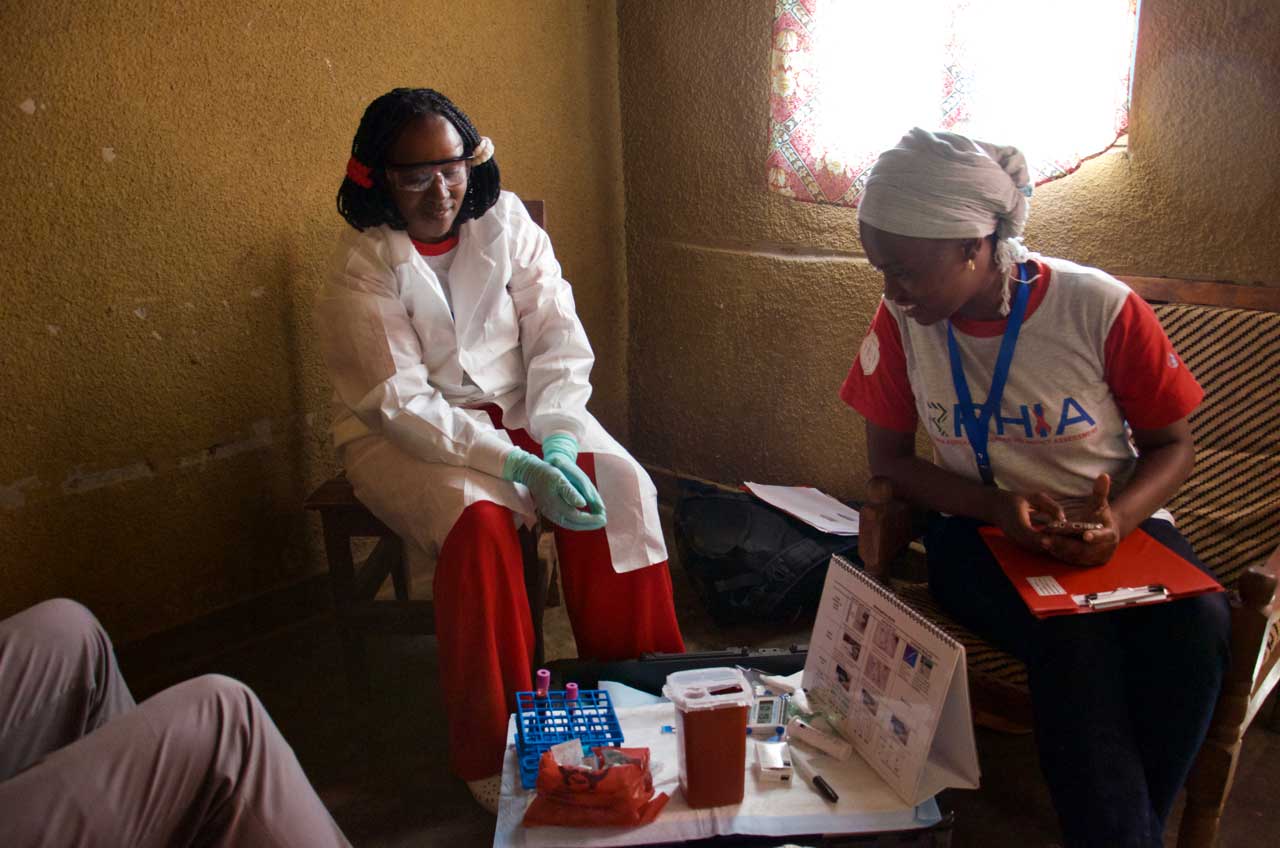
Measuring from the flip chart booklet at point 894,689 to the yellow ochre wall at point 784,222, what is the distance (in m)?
1.18

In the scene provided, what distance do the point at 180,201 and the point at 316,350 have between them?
0.46 m

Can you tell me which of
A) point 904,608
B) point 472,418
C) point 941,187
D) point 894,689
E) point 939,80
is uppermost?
point 939,80

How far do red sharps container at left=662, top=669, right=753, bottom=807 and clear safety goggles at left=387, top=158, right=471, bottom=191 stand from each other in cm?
111

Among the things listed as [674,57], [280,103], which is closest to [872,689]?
[280,103]

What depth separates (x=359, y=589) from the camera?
2.20m

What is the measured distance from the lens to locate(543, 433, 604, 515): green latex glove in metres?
1.91

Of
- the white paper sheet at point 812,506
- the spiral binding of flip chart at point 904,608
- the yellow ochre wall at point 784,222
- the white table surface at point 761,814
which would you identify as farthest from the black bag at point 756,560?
the white table surface at point 761,814

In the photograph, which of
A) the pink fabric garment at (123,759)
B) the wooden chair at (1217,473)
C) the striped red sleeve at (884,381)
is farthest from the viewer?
the striped red sleeve at (884,381)

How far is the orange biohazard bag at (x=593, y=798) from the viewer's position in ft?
4.23

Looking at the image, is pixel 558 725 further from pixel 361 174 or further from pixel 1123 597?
pixel 361 174

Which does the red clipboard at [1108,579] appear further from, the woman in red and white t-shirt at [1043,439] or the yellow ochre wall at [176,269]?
the yellow ochre wall at [176,269]

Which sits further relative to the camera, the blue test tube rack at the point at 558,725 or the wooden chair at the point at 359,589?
the wooden chair at the point at 359,589

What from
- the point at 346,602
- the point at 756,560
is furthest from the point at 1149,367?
the point at 346,602

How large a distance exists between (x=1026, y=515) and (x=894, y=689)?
0.38 m
